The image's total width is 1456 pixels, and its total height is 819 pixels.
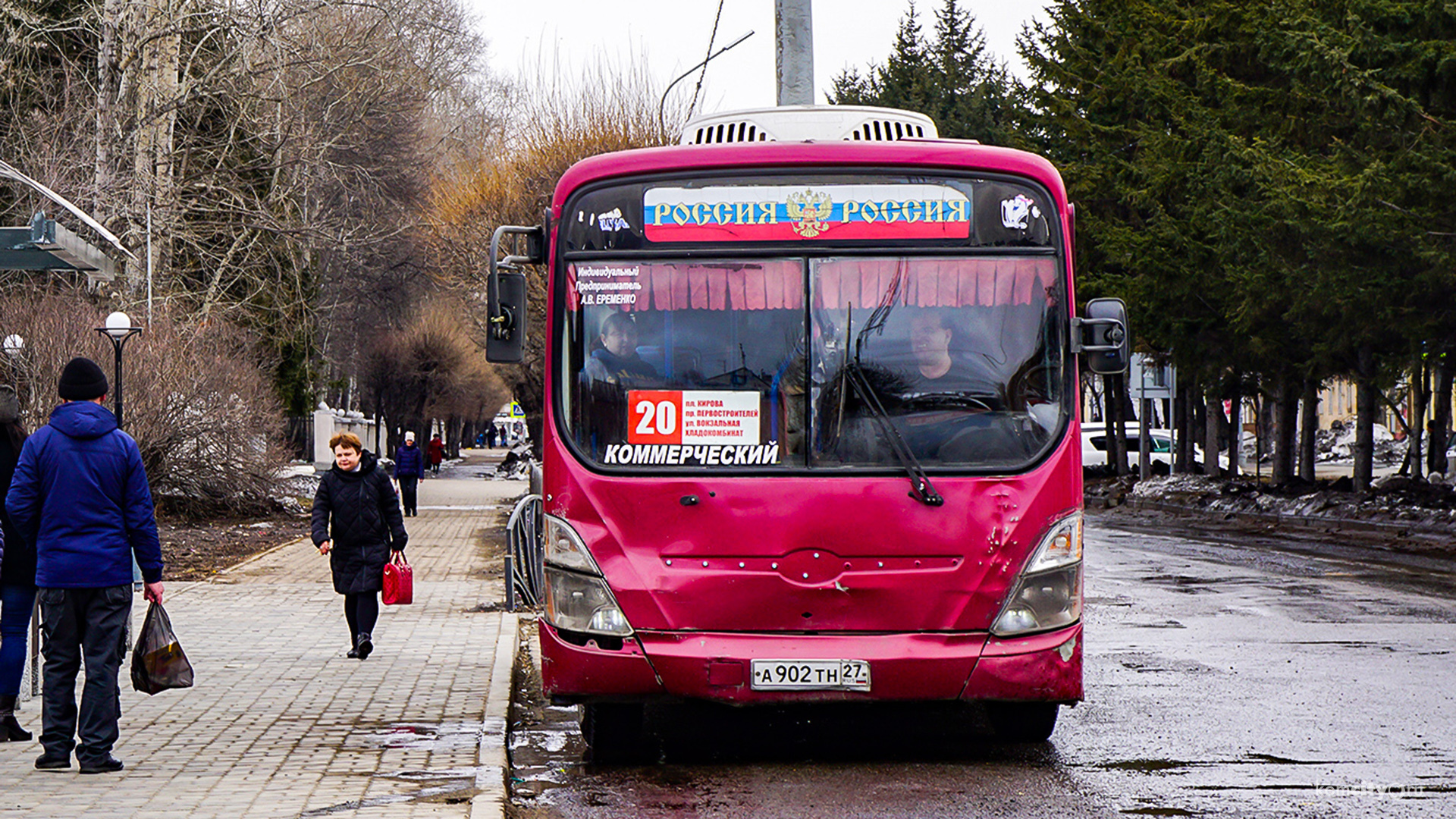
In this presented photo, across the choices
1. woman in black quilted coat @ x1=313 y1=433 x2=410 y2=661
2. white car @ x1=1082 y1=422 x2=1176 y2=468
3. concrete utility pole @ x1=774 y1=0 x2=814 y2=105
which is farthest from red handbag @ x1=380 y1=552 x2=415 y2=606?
white car @ x1=1082 y1=422 x2=1176 y2=468

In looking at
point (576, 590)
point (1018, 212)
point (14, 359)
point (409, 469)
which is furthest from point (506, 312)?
point (409, 469)

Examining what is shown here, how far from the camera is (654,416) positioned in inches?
302

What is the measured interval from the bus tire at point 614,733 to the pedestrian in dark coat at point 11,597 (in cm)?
255

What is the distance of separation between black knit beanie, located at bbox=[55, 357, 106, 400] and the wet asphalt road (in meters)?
2.45

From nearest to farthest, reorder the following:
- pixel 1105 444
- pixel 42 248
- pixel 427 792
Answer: pixel 427 792
pixel 42 248
pixel 1105 444

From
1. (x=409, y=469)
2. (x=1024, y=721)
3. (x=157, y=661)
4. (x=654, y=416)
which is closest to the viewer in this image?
(x=157, y=661)

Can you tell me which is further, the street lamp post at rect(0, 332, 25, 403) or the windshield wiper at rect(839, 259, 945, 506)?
the street lamp post at rect(0, 332, 25, 403)

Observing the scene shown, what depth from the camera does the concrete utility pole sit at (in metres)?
14.6

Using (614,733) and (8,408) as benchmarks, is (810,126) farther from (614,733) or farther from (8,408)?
(8,408)

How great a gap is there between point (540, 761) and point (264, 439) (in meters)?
21.5

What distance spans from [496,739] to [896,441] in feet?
7.49

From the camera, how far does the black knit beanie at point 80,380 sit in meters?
7.24

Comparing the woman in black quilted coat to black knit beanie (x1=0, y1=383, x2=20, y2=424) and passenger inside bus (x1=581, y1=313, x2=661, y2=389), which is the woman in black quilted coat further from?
passenger inside bus (x1=581, y1=313, x2=661, y2=389)

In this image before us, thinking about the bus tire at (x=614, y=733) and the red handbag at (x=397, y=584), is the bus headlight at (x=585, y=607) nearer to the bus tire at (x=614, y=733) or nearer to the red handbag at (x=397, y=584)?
the bus tire at (x=614, y=733)
